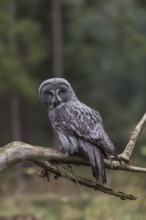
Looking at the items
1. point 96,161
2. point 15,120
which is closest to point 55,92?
point 96,161

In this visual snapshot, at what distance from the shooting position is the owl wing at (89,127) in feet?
20.1

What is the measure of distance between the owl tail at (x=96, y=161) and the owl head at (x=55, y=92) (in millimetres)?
838

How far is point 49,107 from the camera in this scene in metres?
7.02

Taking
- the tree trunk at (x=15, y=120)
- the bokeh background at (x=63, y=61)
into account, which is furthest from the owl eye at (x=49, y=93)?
the tree trunk at (x=15, y=120)

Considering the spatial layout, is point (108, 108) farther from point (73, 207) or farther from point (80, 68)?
point (73, 207)

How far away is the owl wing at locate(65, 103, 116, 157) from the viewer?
614cm

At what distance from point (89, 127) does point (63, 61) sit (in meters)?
16.7

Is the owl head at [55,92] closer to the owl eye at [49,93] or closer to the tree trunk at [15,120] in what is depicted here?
the owl eye at [49,93]

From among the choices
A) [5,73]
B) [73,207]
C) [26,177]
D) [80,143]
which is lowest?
[26,177]

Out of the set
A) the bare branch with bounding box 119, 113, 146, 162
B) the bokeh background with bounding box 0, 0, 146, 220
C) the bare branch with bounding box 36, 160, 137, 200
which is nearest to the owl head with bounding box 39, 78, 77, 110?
the bare branch with bounding box 119, 113, 146, 162

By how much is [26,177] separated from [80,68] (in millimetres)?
3439

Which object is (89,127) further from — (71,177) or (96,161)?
(71,177)

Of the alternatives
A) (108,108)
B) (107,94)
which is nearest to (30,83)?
(108,108)

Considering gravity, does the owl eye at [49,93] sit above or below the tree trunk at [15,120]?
above
